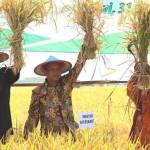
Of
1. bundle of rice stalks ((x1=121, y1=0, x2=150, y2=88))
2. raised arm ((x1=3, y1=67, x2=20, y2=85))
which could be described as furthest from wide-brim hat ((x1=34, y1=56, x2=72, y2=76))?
bundle of rice stalks ((x1=121, y1=0, x2=150, y2=88))

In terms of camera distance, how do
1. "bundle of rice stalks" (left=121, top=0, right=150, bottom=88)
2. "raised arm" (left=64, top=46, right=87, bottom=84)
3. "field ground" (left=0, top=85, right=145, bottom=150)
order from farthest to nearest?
"raised arm" (left=64, top=46, right=87, bottom=84), "bundle of rice stalks" (left=121, top=0, right=150, bottom=88), "field ground" (left=0, top=85, right=145, bottom=150)

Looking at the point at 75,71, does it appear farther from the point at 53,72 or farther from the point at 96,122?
the point at 96,122

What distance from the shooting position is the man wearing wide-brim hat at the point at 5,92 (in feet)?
13.1

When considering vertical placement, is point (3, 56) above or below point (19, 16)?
below

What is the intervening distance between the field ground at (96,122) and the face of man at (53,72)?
13.8 inches

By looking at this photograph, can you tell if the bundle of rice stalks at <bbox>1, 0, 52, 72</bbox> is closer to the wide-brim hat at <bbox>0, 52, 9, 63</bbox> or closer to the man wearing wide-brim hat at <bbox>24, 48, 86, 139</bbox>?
the wide-brim hat at <bbox>0, 52, 9, 63</bbox>

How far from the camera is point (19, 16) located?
3756mm

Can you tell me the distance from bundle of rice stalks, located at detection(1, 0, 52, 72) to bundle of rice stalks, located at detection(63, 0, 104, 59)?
219mm

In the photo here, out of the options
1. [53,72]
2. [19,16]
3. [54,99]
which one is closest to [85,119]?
[54,99]

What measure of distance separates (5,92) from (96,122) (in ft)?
2.16

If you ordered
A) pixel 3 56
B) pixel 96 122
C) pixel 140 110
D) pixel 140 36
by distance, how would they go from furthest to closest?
pixel 96 122
pixel 3 56
pixel 140 110
pixel 140 36

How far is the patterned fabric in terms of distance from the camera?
3656 millimetres

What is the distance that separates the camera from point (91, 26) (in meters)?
3.82

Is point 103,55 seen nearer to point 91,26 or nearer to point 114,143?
point 91,26
